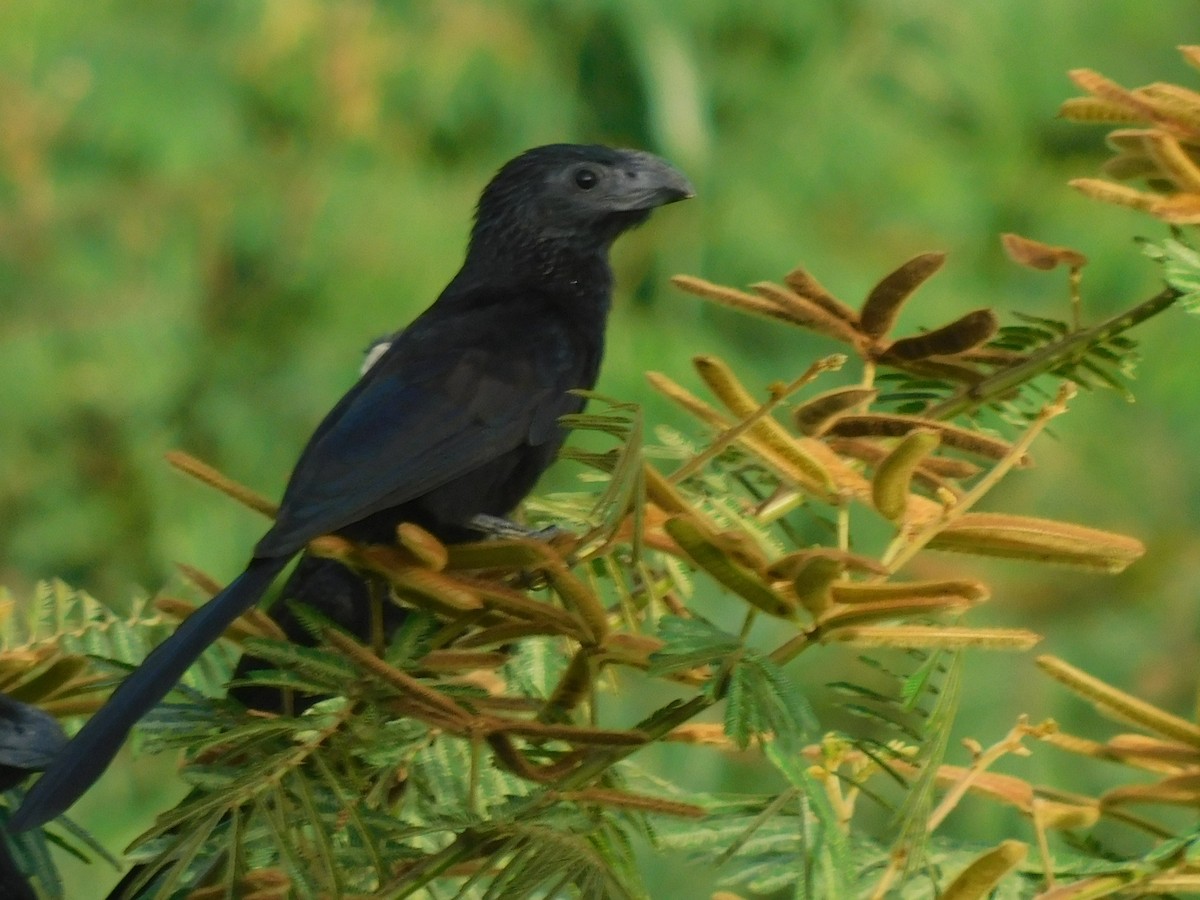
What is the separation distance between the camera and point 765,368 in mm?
5281

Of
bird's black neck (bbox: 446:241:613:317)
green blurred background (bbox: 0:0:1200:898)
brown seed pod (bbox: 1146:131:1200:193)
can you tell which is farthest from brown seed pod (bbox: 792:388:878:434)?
green blurred background (bbox: 0:0:1200:898)

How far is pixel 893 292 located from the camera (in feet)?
3.50

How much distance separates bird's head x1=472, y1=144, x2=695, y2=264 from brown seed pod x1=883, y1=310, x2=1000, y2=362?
845mm

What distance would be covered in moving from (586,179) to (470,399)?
562mm

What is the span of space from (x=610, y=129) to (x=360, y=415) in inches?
160

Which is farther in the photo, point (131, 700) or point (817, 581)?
point (131, 700)

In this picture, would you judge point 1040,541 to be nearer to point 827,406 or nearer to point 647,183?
point 827,406

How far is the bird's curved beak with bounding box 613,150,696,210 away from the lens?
1.87 metres

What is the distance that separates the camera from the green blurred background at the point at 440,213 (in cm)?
500

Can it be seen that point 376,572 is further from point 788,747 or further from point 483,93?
point 483,93

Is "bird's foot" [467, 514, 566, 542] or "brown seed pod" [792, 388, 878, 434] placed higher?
"brown seed pod" [792, 388, 878, 434]

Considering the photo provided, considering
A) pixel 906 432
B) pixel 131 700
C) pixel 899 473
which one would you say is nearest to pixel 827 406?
pixel 906 432

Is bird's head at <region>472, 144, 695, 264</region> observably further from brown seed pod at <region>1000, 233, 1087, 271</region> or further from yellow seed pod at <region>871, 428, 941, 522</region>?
yellow seed pod at <region>871, 428, 941, 522</region>

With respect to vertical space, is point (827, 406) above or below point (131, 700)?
above
